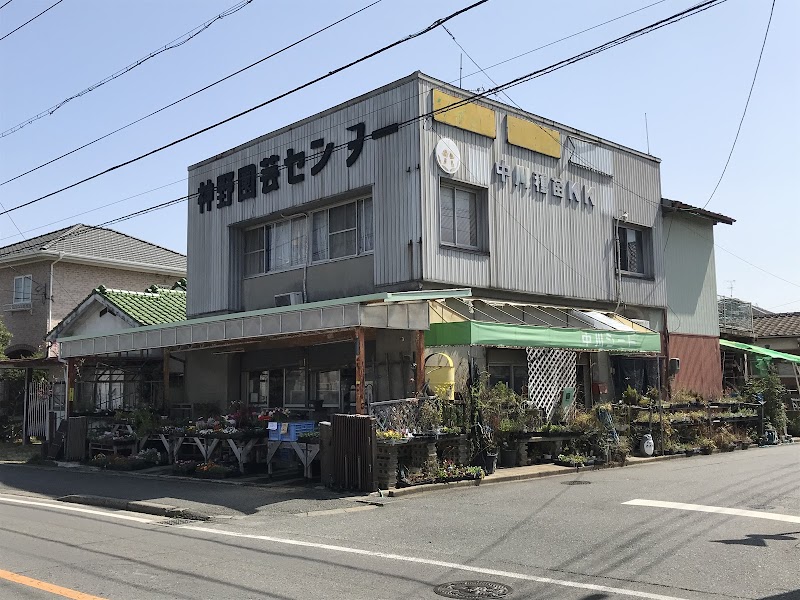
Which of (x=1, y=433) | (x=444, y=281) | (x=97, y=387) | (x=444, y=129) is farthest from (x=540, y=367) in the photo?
(x=1, y=433)

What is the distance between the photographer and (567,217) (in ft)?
67.1

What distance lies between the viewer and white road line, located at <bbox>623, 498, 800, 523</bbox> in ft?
33.0

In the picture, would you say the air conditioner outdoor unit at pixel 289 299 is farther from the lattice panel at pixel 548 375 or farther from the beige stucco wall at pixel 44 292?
the beige stucco wall at pixel 44 292

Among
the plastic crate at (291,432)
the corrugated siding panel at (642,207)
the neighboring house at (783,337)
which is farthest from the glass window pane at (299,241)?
the neighboring house at (783,337)

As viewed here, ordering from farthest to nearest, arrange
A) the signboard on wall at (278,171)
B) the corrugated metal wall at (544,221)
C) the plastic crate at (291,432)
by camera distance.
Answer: the signboard on wall at (278,171) → the corrugated metal wall at (544,221) → the plastic crate at (291,432)

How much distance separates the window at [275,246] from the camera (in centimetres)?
2023

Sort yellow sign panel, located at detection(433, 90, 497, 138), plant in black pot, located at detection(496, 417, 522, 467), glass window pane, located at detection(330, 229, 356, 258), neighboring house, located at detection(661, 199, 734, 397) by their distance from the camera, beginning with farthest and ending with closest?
neighboring house, located at detection(661, 199, 734, 397) < glass window pane, located at detection(330, 229, 356, 258) < yellow sign panel, located at detection(433, 90, 497, 138) < plant in black pot, located at detection(496, 417, 522, 467)

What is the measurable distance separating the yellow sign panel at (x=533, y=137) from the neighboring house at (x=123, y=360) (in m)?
11.3

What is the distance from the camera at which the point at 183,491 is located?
13852 mm

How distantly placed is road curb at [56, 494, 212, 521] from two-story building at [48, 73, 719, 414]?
3646 mm

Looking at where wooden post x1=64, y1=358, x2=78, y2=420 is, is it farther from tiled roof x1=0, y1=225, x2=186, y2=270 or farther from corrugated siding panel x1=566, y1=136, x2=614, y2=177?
corrugated siding panel x1=566, y1=136, x2=614, y2=177

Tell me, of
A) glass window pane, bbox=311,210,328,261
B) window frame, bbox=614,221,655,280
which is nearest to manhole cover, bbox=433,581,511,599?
glass window pane, bbox=311,210,328,261

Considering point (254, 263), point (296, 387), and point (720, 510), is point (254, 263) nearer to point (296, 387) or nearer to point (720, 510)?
point (296, 387)

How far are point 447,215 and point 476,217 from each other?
1005 millimetres
